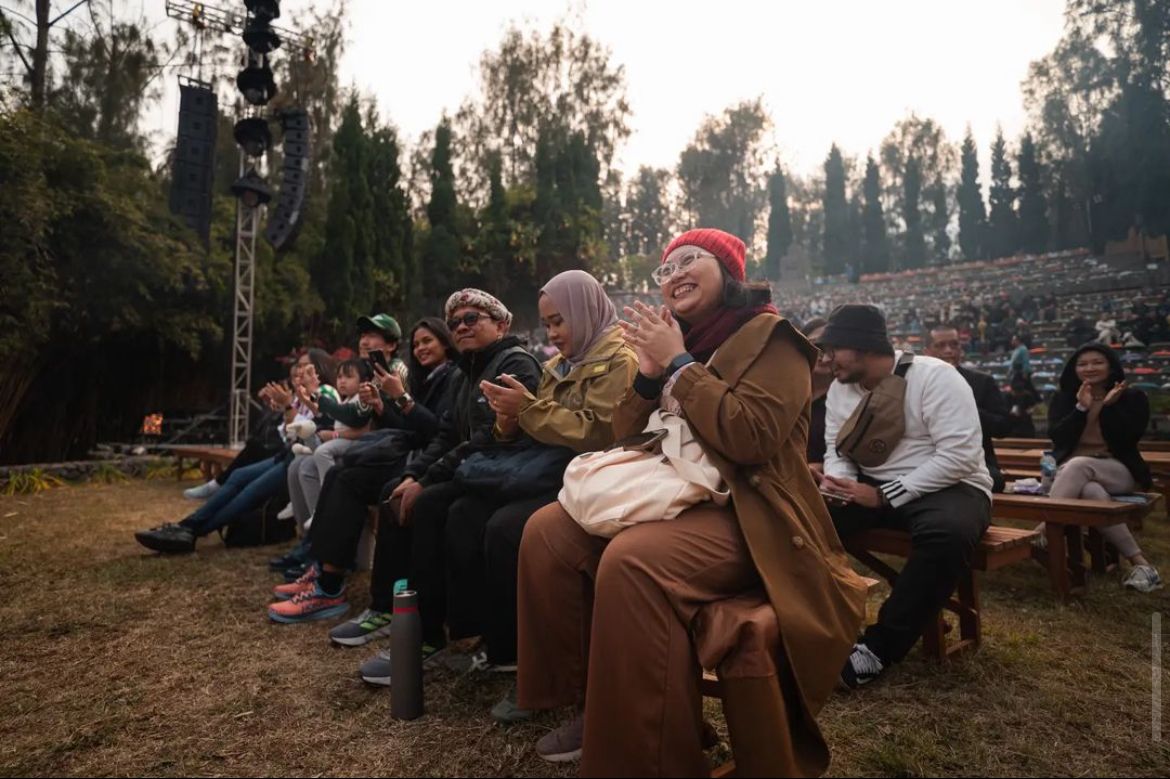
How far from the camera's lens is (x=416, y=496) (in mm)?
2906

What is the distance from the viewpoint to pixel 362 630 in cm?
304

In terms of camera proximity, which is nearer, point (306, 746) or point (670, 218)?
point (306, 746)

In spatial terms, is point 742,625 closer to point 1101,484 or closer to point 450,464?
point 450,464

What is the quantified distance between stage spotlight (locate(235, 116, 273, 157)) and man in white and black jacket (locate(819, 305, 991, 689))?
38.8 feet

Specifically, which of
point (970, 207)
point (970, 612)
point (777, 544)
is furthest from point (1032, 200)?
point (777, 544)

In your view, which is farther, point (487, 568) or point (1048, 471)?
point (1048, 471)

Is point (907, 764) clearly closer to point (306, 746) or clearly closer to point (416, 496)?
point (306, 746)

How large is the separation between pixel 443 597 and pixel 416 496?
46 cm

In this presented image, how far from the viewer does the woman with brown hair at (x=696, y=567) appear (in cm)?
153

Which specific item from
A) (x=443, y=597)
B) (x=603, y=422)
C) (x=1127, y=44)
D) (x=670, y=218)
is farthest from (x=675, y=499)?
(x=670, y=218)

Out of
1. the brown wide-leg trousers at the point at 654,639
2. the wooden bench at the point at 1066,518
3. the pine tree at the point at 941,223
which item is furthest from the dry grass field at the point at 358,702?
the pine tree at the point at 941,223

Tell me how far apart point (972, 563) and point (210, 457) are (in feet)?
27.1

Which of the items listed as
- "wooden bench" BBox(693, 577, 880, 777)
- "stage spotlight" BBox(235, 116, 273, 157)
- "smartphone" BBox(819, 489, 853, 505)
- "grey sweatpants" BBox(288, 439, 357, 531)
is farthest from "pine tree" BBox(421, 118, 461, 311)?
"wooden bench" BBox(693, 577, 880, 777)

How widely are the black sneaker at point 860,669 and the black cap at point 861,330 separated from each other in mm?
1301
